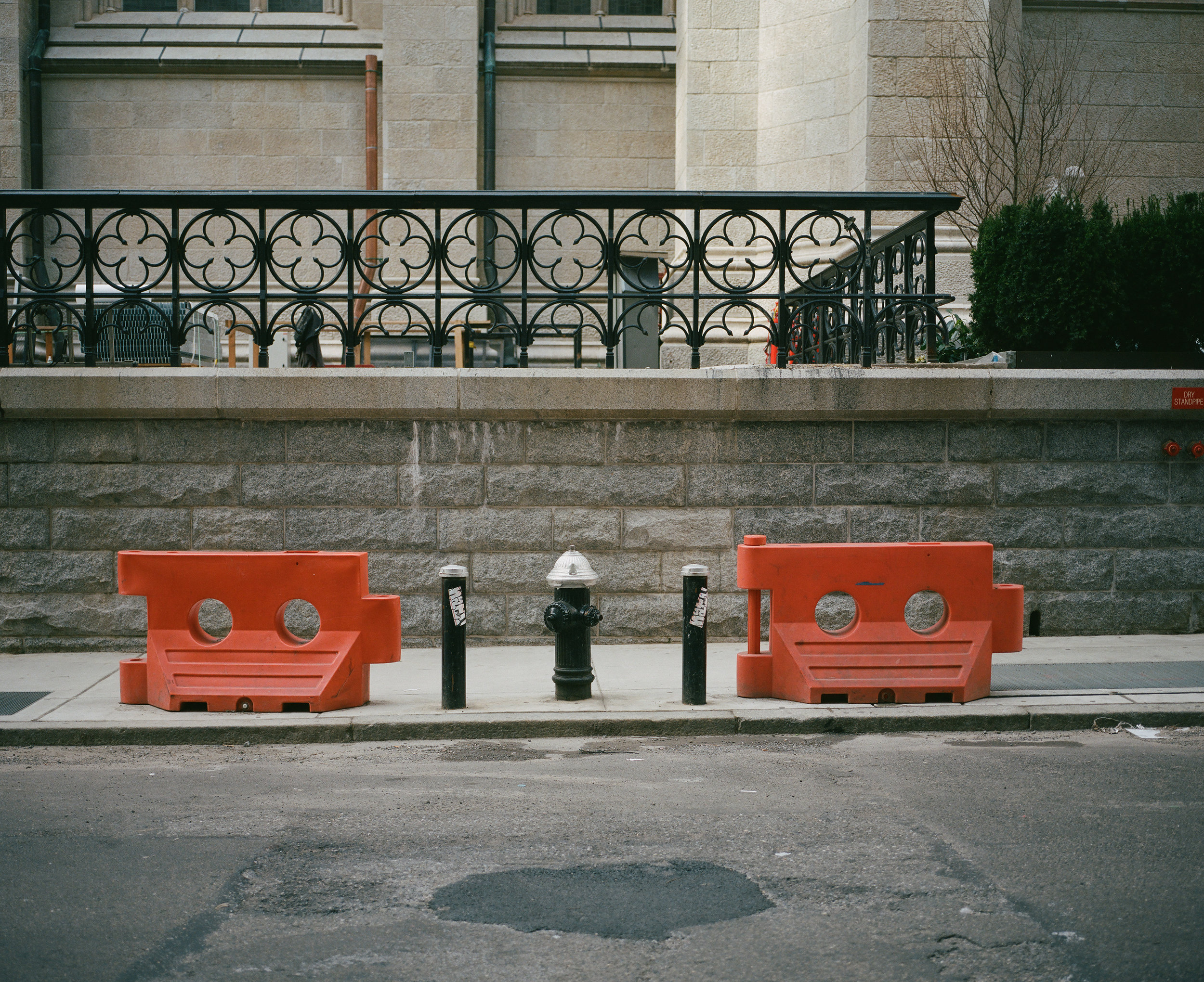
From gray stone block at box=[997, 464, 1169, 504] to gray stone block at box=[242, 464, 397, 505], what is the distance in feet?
15.7

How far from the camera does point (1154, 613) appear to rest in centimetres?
896

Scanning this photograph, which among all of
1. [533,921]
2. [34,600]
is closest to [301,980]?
[533,921]

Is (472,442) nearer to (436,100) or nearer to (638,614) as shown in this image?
(638,614)

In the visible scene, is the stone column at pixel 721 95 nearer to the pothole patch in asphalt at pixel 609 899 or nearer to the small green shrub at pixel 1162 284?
the small green shrub at pixel 1162 284

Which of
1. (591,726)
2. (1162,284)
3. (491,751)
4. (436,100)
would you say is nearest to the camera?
(491,751)

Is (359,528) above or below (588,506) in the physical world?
below

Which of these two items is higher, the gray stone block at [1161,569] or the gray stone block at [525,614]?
the gray stone block at [1161,569]

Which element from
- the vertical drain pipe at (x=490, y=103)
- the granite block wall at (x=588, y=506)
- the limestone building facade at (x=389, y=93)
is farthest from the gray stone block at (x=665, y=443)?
the vertical drain pipe at (x=490, y=103)

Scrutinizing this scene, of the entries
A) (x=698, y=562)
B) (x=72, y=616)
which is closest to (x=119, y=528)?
(x=72, y=616)

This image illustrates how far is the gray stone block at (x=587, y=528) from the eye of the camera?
873cm

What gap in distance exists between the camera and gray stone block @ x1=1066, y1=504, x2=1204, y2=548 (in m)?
8.90

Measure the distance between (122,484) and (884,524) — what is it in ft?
19.2

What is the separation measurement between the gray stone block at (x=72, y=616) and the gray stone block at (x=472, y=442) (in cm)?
247

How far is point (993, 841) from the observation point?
4.53 m
